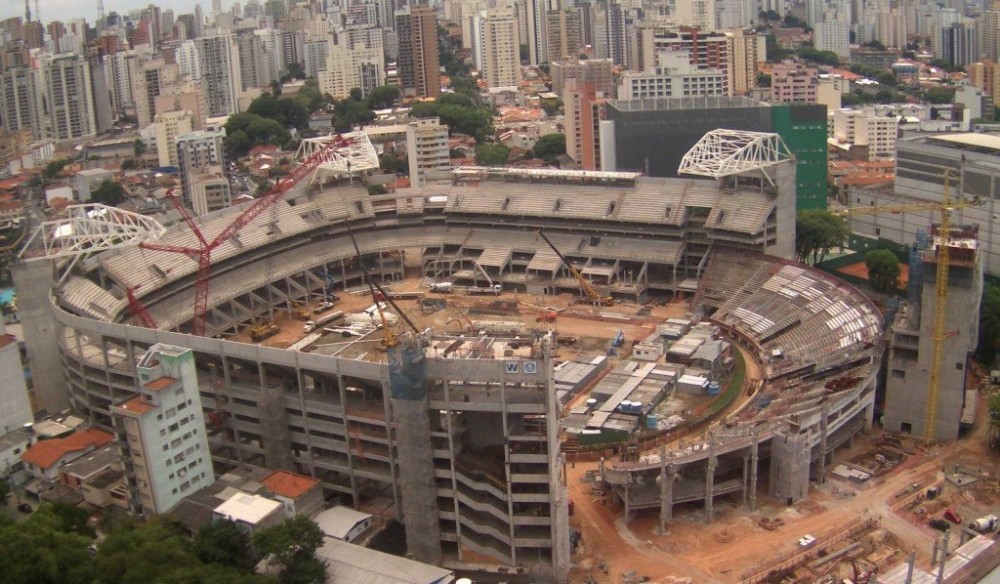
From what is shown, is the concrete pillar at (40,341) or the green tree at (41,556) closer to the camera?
the green tree at (41,556)

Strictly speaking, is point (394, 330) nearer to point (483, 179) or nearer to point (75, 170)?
point (483, 179)

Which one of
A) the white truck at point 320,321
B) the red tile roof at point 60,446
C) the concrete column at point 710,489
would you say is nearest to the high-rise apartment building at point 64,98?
the white truck at point 320,321

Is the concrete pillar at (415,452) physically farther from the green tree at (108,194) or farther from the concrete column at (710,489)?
the green tree at (108,194)

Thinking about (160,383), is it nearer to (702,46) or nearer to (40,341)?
(40,341)

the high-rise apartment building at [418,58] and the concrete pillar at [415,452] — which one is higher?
the high-rise apartment building at [418,58]

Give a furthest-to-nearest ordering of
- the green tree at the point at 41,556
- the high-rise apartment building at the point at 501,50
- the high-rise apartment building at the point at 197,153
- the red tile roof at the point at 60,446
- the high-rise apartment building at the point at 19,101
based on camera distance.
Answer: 1. the high-rise apartment building at the point at 501,50
2. the high-rise apartment building at the point at 19,101
3. the high-rise apartment building at the point at 197,153
4. the red tile roof at the point at 60,446
5. the green tree at the point at 41,556

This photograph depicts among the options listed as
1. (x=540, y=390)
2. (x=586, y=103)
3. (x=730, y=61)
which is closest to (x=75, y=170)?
(x=586, y=103)

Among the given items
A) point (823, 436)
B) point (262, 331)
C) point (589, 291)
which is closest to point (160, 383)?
point (262, 331)

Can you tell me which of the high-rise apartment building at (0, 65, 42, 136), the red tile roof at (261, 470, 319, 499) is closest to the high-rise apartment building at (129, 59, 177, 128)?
the high-rise apartment building at (0, 65, 42, 136)
